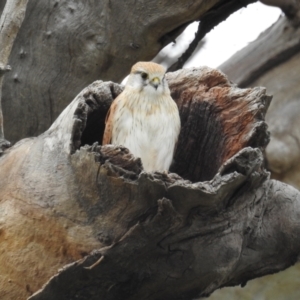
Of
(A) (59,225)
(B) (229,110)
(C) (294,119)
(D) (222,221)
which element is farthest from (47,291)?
(C) (294,119)

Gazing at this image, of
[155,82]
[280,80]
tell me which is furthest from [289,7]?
[155,82]

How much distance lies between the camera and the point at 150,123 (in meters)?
3.40

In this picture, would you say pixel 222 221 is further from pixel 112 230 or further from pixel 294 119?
pixel 294 119

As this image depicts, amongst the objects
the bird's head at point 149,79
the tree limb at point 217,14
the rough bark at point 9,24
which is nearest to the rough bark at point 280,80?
the tree limb at point 217,14

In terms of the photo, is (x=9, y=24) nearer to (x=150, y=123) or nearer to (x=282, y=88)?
(x=150, y=123)

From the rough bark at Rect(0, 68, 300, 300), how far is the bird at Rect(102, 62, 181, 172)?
1.24 ft

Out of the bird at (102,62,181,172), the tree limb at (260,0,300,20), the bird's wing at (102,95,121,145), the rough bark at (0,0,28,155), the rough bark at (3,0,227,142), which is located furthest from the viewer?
the tree limb at (260,0,300,20)

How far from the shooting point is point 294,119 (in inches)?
184

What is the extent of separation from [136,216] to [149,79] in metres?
1.16

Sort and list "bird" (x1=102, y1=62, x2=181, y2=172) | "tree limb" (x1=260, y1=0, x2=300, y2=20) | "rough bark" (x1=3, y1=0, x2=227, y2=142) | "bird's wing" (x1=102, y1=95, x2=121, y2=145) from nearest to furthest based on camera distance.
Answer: "bird's wing" (x1=102, y1=95, x2=121, y2=145) < "bird" (x1=102, y1=62, x2=181, y2=172) < "rough bark" (x1=3, y1=0, x2=227, y2=142) < "tree limb" (x1=260, y1=0, x2=300, y2=20)

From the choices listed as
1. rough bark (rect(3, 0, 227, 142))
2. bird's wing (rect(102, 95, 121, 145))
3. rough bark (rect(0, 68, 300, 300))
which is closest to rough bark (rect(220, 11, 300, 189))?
rough bark (rect(3, 0, 227, 142))

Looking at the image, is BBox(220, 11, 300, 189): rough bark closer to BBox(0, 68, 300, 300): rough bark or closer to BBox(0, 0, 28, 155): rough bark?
BBox(0, 68, 300, 300): rough bark

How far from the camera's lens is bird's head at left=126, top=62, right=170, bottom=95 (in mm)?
3346

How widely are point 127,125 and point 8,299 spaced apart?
1.06 meters
